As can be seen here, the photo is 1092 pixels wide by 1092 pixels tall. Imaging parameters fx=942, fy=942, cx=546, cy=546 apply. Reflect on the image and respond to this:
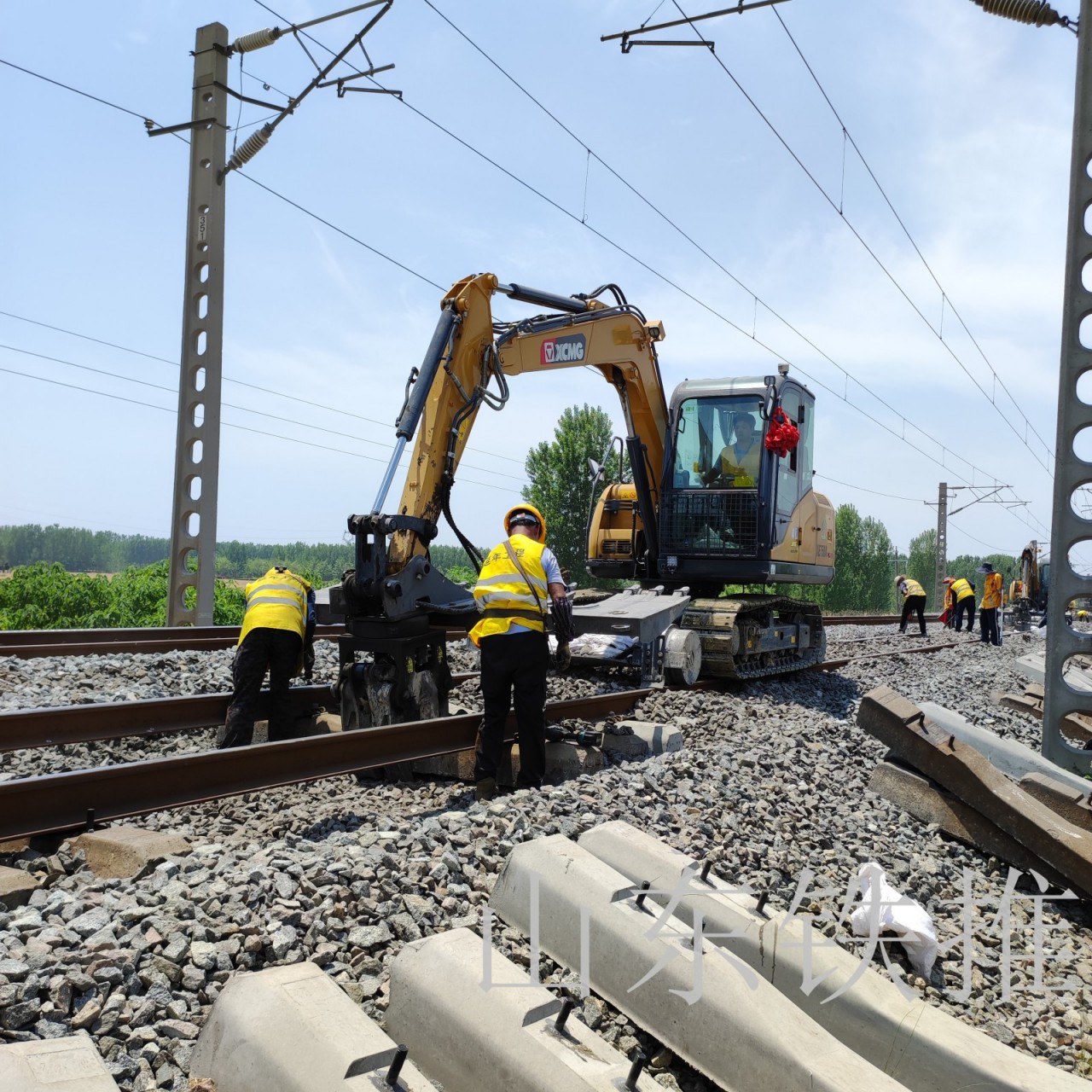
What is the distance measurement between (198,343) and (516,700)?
9.93 metres

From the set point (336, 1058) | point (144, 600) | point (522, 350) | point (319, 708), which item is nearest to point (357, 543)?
point (319, 708)

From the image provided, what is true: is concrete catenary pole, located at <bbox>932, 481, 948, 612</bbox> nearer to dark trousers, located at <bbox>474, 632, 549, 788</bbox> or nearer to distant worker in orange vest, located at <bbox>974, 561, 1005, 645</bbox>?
distant worker in orange vest, located at <bbox>974, 561, 1005, 645</bbox>

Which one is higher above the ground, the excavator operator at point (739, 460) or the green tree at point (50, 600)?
the excavator operator at point (739, 460)

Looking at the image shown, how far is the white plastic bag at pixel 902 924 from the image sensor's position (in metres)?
3.88

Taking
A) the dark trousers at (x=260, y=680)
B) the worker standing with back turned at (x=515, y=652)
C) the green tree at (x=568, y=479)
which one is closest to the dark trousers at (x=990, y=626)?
the worker standing with back turned at (x=515, y=652)

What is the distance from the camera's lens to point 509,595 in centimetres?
613

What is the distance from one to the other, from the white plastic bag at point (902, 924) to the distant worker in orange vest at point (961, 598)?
21622 millimetres

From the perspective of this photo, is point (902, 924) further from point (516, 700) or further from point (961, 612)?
point (961, 612)

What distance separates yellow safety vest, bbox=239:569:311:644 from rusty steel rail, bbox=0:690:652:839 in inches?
60.2

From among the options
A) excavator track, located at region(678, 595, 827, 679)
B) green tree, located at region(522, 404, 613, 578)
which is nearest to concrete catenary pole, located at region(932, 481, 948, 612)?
green tree, located at region(522, 404, 613, 578)

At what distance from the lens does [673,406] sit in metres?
11.3

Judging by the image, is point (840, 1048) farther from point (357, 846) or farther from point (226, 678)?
point (226, 678)

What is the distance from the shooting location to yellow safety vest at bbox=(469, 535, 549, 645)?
6.13 meters

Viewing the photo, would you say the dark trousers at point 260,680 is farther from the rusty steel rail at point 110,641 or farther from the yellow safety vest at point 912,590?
the yellow safety vest at point 912,590
